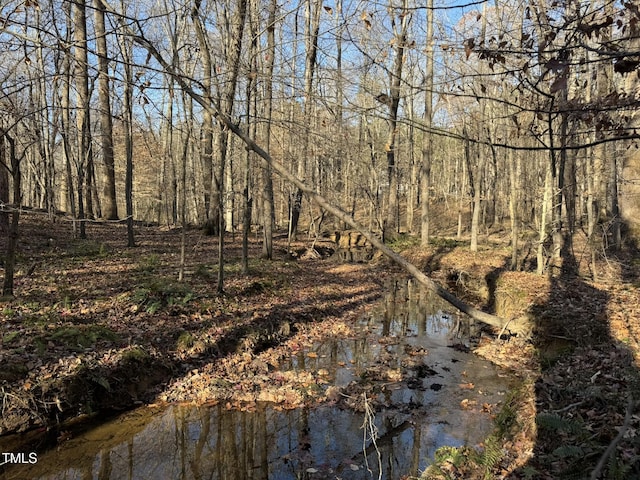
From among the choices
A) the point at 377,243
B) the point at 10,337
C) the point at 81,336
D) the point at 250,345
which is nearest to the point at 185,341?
the point at 250,345

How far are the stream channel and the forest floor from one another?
14.4 inches

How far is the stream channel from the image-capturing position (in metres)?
4.86

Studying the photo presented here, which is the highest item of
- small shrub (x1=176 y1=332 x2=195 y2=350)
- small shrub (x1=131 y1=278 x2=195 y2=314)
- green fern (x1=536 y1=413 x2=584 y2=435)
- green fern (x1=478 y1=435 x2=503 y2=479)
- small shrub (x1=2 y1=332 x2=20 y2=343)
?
small shrub (x1=131 y1=278 x2=195 y2=314)

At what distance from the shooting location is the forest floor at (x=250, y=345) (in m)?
4.54

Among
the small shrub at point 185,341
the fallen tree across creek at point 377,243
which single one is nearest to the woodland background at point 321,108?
the fallen tree across creek at point 377,243

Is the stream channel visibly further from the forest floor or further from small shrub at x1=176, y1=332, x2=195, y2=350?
small shrub at x1=176, y1=332, x2=195, y2=350

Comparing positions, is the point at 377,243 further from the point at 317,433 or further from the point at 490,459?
the point at 317,433

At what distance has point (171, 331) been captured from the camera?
782 cm

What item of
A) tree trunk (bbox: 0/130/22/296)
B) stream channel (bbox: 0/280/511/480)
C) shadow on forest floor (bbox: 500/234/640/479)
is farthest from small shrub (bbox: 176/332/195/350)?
shadow on forest floor (bbox: 500/234/640/479)

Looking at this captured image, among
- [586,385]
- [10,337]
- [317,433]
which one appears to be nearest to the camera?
[586,385]

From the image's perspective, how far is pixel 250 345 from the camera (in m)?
8.23

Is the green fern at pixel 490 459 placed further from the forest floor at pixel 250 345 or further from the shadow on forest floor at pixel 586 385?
the shadow on forest floor at pixel 586 385

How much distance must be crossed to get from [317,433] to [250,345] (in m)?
2.87

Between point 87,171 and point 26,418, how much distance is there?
1580cm
